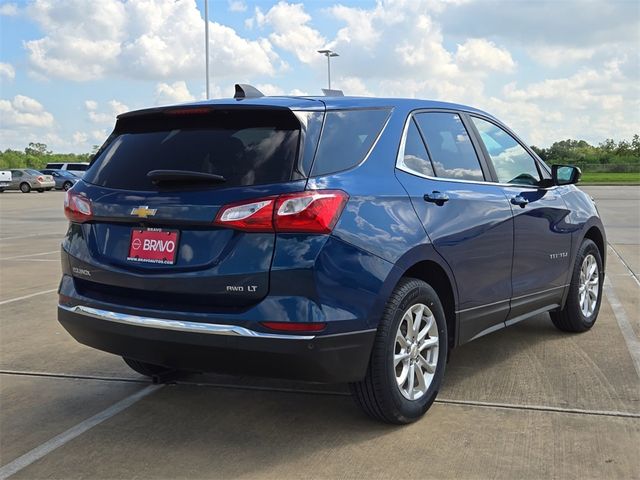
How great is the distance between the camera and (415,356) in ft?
12.6

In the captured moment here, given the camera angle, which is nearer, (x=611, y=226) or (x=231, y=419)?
(x=231, y=419)

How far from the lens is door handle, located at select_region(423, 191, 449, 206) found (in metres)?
3.91

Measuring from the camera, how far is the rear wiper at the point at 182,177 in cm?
340

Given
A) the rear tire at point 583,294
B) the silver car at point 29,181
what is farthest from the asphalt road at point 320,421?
the silver car at point 29,181

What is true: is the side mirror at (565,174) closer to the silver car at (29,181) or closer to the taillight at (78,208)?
the taillight at (78,208)

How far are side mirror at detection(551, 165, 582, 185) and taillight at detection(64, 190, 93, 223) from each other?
344 cm

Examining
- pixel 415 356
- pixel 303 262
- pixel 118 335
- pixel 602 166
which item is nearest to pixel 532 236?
pixel 415 356

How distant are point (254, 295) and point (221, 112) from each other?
3.32 ft

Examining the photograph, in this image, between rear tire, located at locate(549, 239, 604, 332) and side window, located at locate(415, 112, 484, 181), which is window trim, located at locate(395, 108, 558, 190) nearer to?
side window, located at locate(415, 112, 484, 181)

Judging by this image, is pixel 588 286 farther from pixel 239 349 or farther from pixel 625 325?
pixel 239 349

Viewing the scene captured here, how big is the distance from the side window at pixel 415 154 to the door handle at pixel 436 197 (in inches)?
5.3

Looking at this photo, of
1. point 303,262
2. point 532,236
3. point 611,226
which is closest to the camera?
point 303,262

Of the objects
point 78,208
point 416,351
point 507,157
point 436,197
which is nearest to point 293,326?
point 416,351

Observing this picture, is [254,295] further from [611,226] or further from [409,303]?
[611,226]
